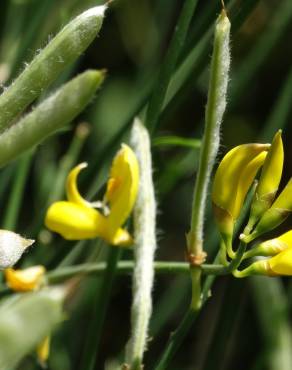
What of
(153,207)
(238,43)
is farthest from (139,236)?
(238,43)

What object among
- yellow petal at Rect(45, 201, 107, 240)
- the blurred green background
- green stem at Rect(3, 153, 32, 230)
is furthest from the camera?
green stem at Rect(3, 153, 32, 230)

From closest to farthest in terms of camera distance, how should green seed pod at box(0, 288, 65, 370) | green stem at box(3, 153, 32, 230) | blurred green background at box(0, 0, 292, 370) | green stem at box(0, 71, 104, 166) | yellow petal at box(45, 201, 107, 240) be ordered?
green seed pod at box(0, 288, 65, 370), green stem at box(0, 71, 104, 166), yellow petal at box(45, 201, 107, 240), blurred green background at box(0, 0, 292, 370), green stem at box(3, 153, 32, 230)

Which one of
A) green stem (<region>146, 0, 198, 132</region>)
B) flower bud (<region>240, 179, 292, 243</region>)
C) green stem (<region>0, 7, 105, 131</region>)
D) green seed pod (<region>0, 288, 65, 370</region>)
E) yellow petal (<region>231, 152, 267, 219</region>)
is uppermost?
green stem (<region>146, 0, 198, 132</region>)

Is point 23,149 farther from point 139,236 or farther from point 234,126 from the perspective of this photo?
point 234,126

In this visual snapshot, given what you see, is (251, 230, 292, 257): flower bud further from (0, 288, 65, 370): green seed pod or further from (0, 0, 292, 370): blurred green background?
(0, 288, 65, 370): green seed pod

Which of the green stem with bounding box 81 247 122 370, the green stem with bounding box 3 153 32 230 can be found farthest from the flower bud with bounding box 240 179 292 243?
the green stem with bounding box 3 153 32 230

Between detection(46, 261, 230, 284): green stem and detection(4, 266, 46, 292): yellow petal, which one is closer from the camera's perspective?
detection(4, 266, 46, 292): yellow petal

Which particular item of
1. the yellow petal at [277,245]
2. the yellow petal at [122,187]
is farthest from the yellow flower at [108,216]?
the yellow petal at [277,245]
